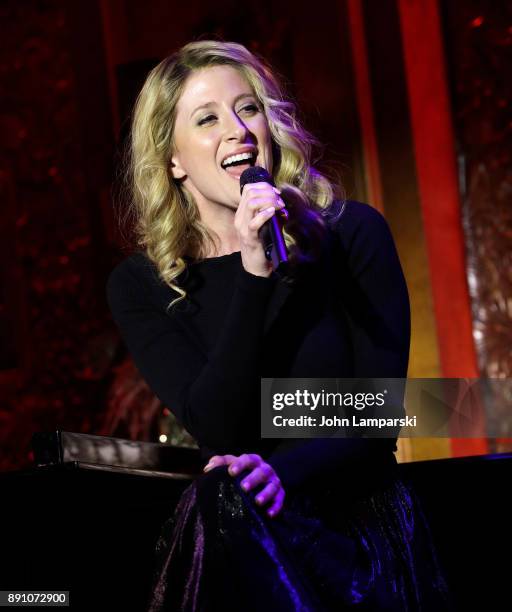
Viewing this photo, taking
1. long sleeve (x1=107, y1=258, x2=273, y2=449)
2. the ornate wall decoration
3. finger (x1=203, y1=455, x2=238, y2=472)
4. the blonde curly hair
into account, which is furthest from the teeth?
the ornate wall decoration

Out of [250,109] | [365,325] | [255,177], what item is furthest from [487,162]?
[255,177]

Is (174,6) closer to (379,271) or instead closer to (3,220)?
(3,220)

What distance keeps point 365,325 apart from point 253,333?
9.6 inches

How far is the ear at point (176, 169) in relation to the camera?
6.06 ft

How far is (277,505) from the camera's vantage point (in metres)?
1.28

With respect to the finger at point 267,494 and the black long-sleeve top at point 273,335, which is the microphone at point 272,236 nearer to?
the black long-sleeve top at point 273,335

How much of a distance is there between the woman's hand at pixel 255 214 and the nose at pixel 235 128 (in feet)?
0.96

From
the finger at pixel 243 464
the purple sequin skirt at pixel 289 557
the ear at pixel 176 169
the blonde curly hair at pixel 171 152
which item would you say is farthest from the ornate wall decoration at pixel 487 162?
the finger at pixel 243 464

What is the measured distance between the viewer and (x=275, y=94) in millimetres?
1798

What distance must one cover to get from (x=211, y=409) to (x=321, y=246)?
1.20 ft

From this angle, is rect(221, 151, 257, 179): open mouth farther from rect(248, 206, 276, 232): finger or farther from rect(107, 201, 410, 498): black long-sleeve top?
rect(248, 206, 276, 232): finger

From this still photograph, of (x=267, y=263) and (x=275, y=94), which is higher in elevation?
(x=275, y=94)

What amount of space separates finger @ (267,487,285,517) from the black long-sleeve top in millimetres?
110

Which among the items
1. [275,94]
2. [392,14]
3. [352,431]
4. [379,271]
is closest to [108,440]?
[352,431]
